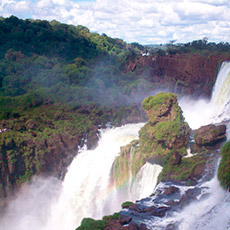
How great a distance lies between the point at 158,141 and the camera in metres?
19.0

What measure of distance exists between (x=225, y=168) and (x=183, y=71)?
64.5 feet

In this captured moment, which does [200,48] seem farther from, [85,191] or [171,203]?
[171,203]

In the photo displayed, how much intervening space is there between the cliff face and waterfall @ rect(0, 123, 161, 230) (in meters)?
10.3

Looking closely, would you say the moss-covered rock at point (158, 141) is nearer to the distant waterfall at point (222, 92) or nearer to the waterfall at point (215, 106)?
the waterfall at point (215, 106)

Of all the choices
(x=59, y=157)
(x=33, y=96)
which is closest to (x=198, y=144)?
(x=59, y=157)

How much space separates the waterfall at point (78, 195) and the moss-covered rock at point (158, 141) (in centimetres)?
63

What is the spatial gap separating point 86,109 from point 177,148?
12427mm

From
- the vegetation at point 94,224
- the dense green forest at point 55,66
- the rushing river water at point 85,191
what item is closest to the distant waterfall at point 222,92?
the rushing river water at point 85,191

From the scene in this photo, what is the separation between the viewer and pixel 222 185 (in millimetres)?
14234

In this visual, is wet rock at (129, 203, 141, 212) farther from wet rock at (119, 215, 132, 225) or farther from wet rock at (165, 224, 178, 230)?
wet rock at (165, 224, 178, 230)

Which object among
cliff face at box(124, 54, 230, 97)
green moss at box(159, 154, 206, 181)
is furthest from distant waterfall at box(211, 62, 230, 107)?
green moss at box(159, 154, 206, 181)

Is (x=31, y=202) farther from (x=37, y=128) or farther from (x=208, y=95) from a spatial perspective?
(x=208, y=95)

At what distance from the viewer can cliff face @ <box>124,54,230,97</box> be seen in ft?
97.8

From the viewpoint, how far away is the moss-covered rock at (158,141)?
18.5 metres
